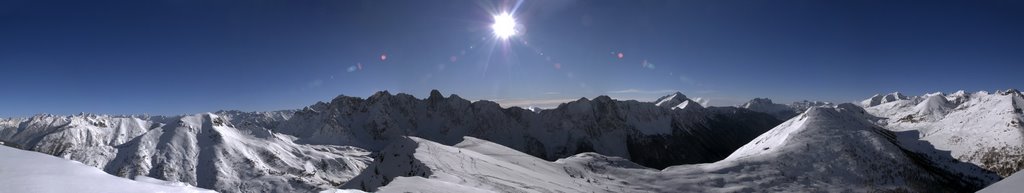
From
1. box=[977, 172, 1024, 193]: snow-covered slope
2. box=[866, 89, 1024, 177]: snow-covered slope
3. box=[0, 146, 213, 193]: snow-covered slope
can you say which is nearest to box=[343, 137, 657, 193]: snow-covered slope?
box=[0, 146, 213, 193]: snow-covered slope

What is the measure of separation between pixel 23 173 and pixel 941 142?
A: 170 metres

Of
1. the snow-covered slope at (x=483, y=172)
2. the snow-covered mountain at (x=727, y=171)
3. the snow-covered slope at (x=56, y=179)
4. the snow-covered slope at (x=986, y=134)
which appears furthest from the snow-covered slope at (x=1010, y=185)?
the snow-covered slope at (x=986, y=134)

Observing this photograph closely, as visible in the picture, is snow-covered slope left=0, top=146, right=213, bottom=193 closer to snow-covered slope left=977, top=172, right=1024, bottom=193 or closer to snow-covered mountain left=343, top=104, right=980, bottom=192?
snow-covered slope left=977, top=172, right=1024, bottom=193

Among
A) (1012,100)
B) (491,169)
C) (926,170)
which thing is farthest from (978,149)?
(491,169)

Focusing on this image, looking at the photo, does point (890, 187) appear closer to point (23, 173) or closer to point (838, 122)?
point (838, 122)

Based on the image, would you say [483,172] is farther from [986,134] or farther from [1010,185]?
[986,134]

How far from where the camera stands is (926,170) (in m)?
87.7

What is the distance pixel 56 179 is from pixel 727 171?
92586 mm

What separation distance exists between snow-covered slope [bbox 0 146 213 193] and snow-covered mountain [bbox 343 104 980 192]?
50983mm

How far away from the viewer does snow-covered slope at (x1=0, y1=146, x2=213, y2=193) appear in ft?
25.6

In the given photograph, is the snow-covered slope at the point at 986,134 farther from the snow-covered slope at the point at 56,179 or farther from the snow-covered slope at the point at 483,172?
the snow-covered slope at the point at 56,179

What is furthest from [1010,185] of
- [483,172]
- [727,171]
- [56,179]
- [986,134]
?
[986,134]

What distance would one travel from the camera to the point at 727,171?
84.8 metres

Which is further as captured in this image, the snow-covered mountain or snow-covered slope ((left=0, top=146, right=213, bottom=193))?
the snow-covered mountain
